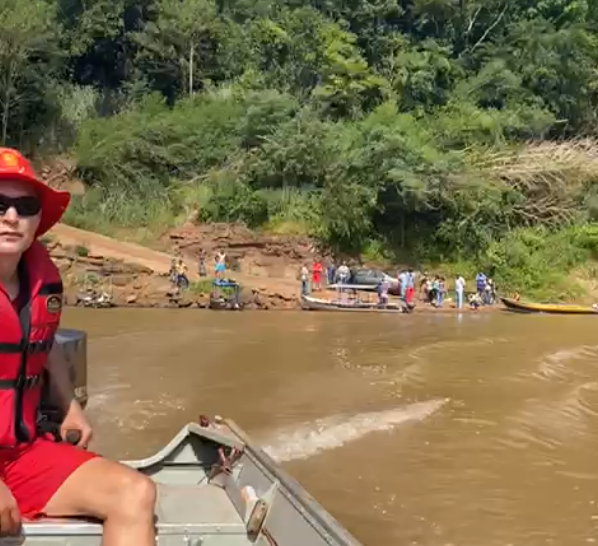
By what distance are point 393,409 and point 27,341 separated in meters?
8.93

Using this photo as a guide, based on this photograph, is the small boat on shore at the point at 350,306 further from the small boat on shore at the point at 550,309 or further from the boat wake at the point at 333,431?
the boat wake at the point at 333,431

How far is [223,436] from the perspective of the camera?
4375 millimetres

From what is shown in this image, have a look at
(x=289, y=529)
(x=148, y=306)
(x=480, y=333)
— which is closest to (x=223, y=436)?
(x=289, y=529)

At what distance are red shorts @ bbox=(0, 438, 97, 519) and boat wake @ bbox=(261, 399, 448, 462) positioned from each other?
6.01 meters

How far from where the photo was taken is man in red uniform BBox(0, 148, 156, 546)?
110 inches

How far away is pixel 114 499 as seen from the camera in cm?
278

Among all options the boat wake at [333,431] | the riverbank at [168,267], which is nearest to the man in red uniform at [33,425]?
the boat wake at [333,431]

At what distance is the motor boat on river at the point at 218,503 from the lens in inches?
118

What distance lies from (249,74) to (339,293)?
12.4 metres

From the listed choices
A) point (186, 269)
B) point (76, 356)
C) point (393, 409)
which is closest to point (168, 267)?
point (186, 269)

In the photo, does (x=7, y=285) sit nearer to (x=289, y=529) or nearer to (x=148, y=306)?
(x=289, y=529)

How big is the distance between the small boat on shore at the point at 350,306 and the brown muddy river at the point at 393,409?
92.8 inches

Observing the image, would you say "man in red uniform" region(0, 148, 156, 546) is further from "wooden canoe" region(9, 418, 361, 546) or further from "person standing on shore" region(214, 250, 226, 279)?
"person standing on shore" region(214, 250, 226, 279)

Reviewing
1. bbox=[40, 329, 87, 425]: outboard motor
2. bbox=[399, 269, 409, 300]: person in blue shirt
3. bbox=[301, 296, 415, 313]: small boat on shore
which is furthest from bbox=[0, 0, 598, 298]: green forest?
bbox=[40, 329, 87, 425]: outboard motor
